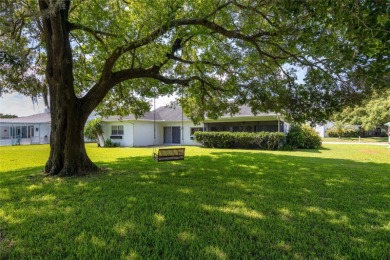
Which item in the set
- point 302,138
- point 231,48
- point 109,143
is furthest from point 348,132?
point 231,48

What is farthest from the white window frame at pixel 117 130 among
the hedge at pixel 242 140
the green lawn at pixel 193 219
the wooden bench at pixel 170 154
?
the green lawn at pixel 193 219

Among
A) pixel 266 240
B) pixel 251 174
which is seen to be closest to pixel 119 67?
pixel 251 174

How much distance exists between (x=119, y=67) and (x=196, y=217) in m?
9.76

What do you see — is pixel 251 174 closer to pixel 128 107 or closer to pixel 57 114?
pixel 57 114

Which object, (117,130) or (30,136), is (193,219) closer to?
(117,130)

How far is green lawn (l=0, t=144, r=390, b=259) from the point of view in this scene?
3273 millimetres

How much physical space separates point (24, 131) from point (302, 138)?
3417 centimetres

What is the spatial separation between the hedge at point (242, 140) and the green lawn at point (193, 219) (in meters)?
12.9

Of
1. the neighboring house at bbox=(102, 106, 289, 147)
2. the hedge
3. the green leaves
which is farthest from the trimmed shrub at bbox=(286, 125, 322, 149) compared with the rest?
the green leaves

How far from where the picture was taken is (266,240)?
354 centimetres

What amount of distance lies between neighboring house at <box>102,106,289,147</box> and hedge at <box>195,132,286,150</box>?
68.2 inches

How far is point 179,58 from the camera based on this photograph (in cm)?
978

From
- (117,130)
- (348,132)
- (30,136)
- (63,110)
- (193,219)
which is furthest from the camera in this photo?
(348,132)

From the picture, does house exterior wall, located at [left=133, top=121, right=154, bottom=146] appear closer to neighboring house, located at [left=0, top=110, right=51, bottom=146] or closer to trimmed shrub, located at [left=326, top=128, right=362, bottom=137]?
neighboring house, located at [left=0, top=110, right=51, bottom=146]
